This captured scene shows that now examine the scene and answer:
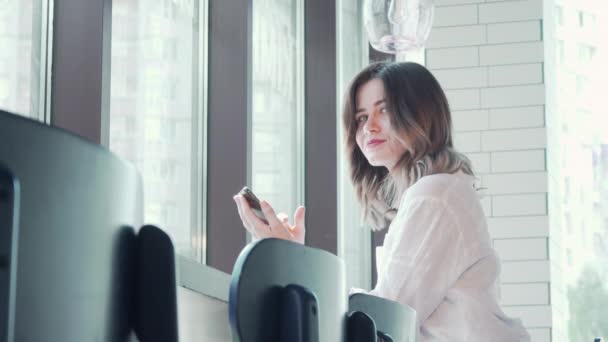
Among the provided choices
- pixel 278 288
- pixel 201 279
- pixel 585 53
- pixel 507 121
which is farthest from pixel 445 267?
pixel 585 53

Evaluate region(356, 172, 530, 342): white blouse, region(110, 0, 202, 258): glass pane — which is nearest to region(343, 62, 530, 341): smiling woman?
region(356, 172, 530, 342): white blouse

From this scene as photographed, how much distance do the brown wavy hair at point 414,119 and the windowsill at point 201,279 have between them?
754 mm

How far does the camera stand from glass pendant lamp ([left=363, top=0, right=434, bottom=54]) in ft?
12.1

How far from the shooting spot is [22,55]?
2252mm

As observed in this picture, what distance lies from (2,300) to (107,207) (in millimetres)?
149

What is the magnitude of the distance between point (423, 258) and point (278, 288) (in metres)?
1.24

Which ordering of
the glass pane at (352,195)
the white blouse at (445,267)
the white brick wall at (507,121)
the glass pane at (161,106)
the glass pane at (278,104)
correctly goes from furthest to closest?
the glass pane at (352,195) < the white brick wall at (507,121) < the glass pane at (278,104) < the glass pane at (161,106) < the white blouse at (445,267)

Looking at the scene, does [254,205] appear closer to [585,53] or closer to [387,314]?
[387,314]

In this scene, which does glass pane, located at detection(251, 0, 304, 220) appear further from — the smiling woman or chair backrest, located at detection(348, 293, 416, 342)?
chair backrest, located at detection(348, 293, 416, 342)

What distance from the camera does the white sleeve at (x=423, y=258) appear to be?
7.57ft

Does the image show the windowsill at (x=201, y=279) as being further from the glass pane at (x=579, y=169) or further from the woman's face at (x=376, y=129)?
the glass pane at (x=579, y=169)

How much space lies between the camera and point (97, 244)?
2.62ft

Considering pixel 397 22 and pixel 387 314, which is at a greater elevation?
pixel 397 22

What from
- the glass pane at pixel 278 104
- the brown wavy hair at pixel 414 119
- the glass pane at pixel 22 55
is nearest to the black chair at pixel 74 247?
the glass pane at pixel 22 55
